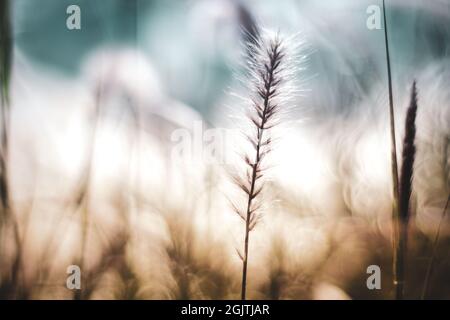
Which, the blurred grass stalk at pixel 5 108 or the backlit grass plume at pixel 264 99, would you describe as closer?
the backlit grass plume at pixel 264 99

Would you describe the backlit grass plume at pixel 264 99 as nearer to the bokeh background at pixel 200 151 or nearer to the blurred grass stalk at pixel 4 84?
the bokeh background at pixel 200 151

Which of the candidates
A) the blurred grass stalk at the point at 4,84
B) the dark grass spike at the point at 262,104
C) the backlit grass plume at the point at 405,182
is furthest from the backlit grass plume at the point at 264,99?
the blurred grass stalk at the point at 4,84

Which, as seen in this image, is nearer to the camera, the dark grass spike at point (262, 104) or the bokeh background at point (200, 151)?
the dark grass spike at point (262, 104)

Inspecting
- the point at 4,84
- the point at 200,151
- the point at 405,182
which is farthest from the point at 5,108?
the point at 405,182

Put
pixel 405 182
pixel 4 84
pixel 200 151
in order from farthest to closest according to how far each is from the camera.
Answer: pixel 200 151, pixel 4 84, pixel 405 182

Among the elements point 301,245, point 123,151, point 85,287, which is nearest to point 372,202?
point 301,245

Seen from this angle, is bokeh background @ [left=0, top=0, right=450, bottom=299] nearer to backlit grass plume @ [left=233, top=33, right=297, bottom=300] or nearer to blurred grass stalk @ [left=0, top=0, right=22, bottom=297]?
blurred grass stalk @ [left=0, top=0, right=22, bottom=297]

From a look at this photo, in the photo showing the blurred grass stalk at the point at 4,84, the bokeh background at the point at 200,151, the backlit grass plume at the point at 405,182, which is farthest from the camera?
the bokeh background at the point at 200,151

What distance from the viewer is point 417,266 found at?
106 centimetres

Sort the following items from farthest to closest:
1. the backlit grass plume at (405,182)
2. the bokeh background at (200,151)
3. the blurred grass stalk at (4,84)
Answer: the bokeh background at (200,151) < the blurred grass stalk at (4,84) < the backlit grass plume at (405,182)

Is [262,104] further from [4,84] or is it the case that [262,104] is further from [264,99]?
[4,84]

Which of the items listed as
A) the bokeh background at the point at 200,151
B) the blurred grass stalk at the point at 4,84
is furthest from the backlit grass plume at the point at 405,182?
the blurred grass stalk at the point at 4,84

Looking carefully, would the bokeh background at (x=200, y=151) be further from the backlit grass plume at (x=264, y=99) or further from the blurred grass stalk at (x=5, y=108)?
the backlit grass plume at (x=264, y=99)

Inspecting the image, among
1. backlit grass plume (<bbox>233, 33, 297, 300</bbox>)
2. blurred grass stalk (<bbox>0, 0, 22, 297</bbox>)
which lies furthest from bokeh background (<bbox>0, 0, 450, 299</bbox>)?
backlit grass plume (<bbox>233, 33, 297, 300</bbox>)
